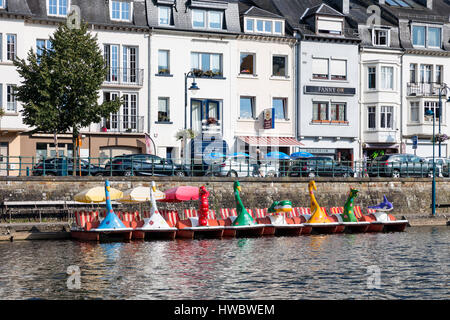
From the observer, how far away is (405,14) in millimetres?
54062

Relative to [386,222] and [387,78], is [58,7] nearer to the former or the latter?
[387,78]

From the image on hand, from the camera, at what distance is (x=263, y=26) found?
162 feet

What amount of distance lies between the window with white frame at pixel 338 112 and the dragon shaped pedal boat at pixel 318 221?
19104mm

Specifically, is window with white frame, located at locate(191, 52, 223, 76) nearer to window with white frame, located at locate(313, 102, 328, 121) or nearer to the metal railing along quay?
the metal railing along quay

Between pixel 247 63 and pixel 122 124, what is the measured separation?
385 inches

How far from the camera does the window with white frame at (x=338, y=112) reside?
5128cm

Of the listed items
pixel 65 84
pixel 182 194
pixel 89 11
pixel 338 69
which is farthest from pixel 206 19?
pixel 182 194

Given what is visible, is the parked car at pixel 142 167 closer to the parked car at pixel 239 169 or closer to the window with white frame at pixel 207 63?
the parked car at pixel 239 169

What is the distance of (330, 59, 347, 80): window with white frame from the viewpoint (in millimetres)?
51091

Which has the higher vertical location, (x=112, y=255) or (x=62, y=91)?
(x=62, y=91)

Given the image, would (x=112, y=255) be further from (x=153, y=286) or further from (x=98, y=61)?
(x=98, y=61)

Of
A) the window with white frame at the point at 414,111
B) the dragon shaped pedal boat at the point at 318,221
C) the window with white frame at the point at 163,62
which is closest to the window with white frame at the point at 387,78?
the window with white frame at the point at 414,111
